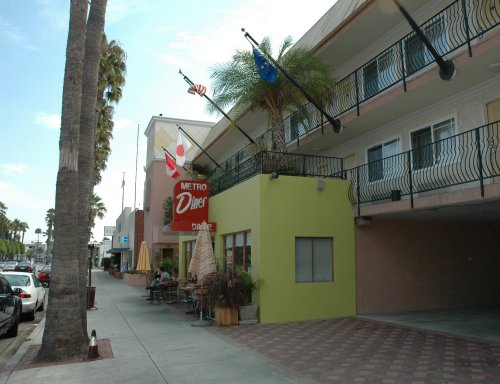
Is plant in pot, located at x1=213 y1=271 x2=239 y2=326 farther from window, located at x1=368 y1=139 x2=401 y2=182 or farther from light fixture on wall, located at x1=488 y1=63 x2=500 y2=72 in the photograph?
light fixture on wall, located at x1=488 y1=63 x2=500 y2=72

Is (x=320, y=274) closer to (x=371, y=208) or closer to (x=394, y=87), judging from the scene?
(x=371, y=208)

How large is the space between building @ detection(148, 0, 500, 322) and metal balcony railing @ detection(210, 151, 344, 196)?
0.07 metres

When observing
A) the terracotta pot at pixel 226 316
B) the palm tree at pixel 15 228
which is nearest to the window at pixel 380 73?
the terracotta pot at pixel 226 316

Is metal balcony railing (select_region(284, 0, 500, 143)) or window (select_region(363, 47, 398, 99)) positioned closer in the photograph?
metal balcony railing (select_region(284, 0, 500, 143))

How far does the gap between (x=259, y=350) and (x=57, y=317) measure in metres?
3.79

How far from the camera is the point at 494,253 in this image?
1517 centimetres

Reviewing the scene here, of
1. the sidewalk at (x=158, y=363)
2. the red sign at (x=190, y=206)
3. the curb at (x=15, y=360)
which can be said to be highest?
the red sign at (x=190, y=206)

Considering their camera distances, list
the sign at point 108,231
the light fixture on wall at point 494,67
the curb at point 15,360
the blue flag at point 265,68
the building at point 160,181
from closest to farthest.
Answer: the curb at point 15,360, the light fixture on wall at point 494,67, the blue flag at point 265,68, the building at point 160,181, the sign at point 108,231

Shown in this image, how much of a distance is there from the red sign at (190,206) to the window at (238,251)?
1182 millimetres

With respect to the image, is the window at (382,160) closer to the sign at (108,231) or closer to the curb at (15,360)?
the curb at (15,360)

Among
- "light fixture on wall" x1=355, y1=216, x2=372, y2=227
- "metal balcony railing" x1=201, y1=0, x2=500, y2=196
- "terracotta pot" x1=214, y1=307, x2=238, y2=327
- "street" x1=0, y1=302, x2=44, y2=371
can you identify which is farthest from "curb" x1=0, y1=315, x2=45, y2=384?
"light fixture on wall" x1=355, y1=216, x2=372, y2=227

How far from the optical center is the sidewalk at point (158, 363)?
6848 millimetres

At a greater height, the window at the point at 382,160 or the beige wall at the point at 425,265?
the window at the point at 382,160

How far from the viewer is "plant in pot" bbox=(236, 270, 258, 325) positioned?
11.9m
